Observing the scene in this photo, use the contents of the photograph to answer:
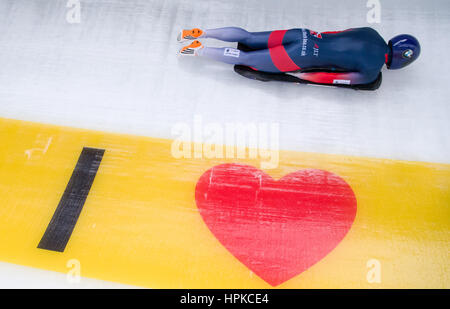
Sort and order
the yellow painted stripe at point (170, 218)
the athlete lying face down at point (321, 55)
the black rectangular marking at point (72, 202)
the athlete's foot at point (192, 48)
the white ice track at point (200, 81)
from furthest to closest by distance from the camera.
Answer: the athlete's foot at point (192, 48), the white ice track at point (200, 81), the athlete lying face down at point (321, 55), the black rectangular marking at point (72, 202), the yellow painted stripe at point (170, 218)

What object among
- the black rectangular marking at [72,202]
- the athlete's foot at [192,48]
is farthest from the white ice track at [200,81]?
the black rectangular marking at [72,202]

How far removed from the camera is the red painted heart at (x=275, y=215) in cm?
204

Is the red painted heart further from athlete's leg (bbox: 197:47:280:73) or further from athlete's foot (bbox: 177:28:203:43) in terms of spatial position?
athlete's foot (bbox: 177:28:203:43)

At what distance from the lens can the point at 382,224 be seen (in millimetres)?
2121

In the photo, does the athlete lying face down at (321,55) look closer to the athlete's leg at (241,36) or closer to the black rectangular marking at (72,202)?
the athlete's leg at (241,36)

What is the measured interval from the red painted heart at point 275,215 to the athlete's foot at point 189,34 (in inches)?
44.8

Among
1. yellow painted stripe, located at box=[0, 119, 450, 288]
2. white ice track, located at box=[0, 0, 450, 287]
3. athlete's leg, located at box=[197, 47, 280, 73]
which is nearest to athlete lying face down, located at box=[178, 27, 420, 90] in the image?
athlete's leg, located at box=[197, 47, 280, 73]

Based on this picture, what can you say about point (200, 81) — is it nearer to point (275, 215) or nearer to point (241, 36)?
point (241, 36)

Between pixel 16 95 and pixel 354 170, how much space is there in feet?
8.81

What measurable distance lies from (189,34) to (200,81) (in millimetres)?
400

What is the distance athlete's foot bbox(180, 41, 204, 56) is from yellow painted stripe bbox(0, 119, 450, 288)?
0.76m

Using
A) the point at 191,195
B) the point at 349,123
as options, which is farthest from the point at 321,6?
the point at 191,195
